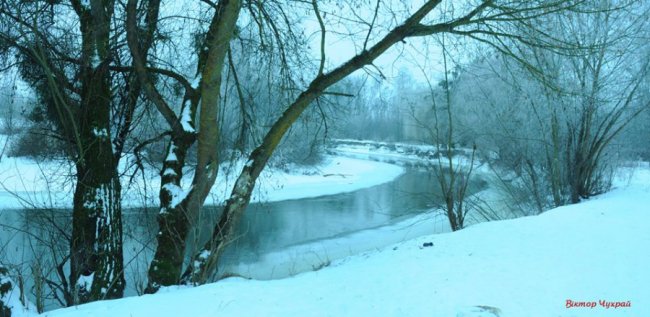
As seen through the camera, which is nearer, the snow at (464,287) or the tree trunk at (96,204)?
the snow at (464,287)

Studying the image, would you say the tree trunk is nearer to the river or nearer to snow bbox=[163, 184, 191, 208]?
the river

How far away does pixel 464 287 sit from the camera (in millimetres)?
4102

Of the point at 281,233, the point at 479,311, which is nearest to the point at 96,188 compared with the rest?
the point at 479,311

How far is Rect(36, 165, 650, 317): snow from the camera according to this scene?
3.63 m

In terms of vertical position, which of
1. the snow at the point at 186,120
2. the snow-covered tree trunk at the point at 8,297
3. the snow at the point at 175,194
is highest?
the snow at the point at 186,120

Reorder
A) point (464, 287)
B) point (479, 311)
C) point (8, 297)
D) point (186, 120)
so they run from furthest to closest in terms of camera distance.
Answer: point (186, 120) → point (8, 297) → point (464, 287) → point (479, 311)

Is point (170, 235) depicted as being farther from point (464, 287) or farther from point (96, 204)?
point (464, 287)

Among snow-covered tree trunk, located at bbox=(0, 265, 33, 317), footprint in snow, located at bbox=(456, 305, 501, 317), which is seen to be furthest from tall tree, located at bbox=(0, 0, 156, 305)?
footprint in snow, located at bbox=(456, 305, 501, 317)

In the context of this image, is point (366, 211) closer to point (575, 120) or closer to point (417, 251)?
point (575, 120)

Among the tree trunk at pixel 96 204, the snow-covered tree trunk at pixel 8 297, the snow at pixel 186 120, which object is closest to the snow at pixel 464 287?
the snow-covered tree trunk at pixel 8 297

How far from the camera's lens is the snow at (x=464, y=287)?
11.9 feet

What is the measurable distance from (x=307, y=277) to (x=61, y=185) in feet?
12.4

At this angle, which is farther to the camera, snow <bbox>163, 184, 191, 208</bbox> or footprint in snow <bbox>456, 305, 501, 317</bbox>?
snow <bbox>163, 184, 191, 208</bbox>

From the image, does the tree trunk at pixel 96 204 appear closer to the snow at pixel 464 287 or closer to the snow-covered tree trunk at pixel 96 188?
the snow-covered tree trunk at pixel 96 188
